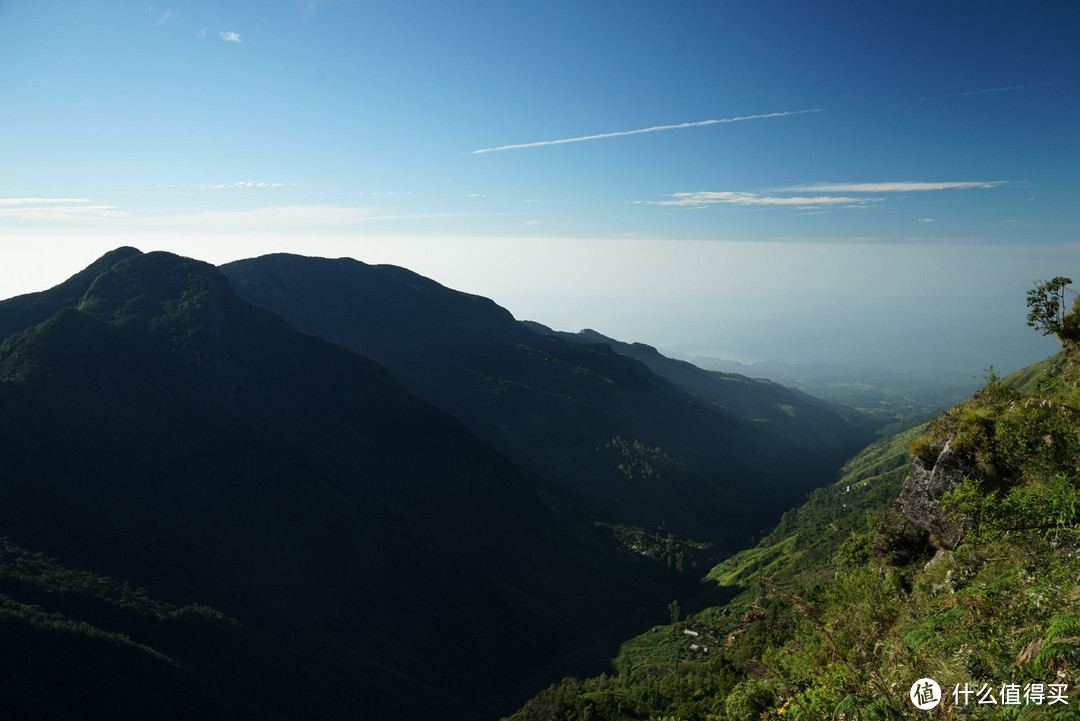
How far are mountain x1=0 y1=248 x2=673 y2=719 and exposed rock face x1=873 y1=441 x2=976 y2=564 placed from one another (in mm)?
70898

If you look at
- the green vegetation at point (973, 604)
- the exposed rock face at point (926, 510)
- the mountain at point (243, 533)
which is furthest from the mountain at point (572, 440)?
the exposed rock face at point (926, 510)

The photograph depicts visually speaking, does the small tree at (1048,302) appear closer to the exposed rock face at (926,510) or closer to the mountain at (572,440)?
the exposed rock face at (926,510)

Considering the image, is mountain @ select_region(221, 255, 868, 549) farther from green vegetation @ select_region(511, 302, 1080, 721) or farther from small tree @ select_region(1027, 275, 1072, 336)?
small tree @ select_region(1027, 275, 1072, 336)

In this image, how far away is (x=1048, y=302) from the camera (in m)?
18.1

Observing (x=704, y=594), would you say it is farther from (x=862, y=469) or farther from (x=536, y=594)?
(x=862, y=469)

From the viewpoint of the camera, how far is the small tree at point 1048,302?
18047 mm

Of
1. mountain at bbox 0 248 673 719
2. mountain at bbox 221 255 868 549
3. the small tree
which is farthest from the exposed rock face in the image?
mountain at bbox 221 255 868 549

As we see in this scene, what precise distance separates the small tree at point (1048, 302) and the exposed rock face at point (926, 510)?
688 centimetres

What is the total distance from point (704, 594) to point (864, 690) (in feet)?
393

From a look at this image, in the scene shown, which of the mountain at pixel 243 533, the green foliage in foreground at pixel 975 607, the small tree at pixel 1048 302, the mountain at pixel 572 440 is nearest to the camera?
the green foliage in foreground at pixel 975 607

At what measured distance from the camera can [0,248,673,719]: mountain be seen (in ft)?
202

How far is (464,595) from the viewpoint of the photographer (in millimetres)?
104125

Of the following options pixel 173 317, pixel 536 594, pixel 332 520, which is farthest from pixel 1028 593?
pixel 173 317

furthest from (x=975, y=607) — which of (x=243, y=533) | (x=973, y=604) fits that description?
(x=243, y=533)
